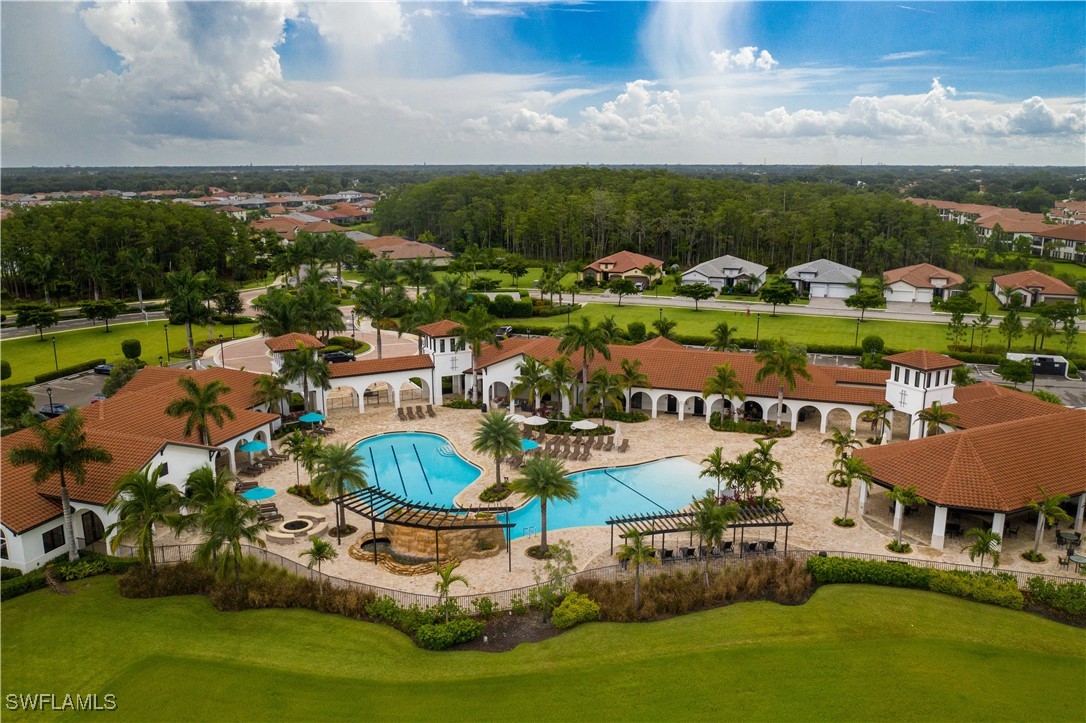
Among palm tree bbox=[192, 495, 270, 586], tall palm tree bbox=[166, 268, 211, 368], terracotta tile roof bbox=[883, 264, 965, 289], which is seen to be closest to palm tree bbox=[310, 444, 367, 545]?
palm tree bbox=[192, 495, 270, 586]

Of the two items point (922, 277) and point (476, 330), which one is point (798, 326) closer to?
point (922, 277)

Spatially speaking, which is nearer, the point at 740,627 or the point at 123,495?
the point at 740,627

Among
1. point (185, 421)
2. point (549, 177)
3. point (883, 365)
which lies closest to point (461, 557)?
point (185, 421)

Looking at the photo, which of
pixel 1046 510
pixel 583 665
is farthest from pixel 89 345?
pixel 1046 510

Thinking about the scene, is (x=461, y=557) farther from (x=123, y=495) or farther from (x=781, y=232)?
(x=781, y=232)

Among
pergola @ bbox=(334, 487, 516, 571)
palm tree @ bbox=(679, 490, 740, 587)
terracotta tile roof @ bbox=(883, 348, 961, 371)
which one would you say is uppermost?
terracotta tile roof @ bbox=(883, 348, 961, 371)

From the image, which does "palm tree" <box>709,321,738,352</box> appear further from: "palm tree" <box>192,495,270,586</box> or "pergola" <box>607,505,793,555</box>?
"palm tree" <box>192,495,270,586</box>
